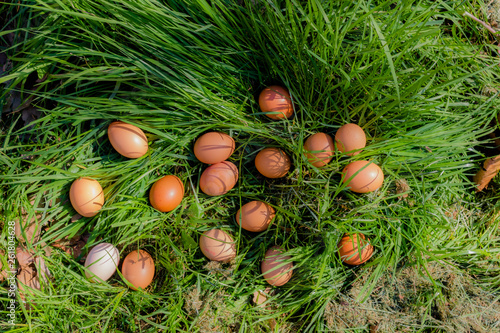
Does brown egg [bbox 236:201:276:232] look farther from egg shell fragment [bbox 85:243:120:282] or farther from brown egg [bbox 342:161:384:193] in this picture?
egg shell fragment [bbox 85:243:120:282]

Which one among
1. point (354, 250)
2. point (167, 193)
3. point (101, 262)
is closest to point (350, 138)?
point (354, 250)

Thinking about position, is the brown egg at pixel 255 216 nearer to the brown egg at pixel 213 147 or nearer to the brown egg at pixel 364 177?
the brown egg at pixel 213 147

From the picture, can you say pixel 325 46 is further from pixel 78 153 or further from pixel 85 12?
pixel 78 153

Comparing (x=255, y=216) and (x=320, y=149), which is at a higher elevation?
(x=320, y=149)

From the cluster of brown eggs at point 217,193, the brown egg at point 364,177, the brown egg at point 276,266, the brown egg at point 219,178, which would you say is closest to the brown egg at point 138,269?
the cluster of brown eggs at point 217,193

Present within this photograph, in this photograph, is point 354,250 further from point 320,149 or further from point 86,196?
point 86,196

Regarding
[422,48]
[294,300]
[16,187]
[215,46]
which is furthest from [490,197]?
[16,187]
